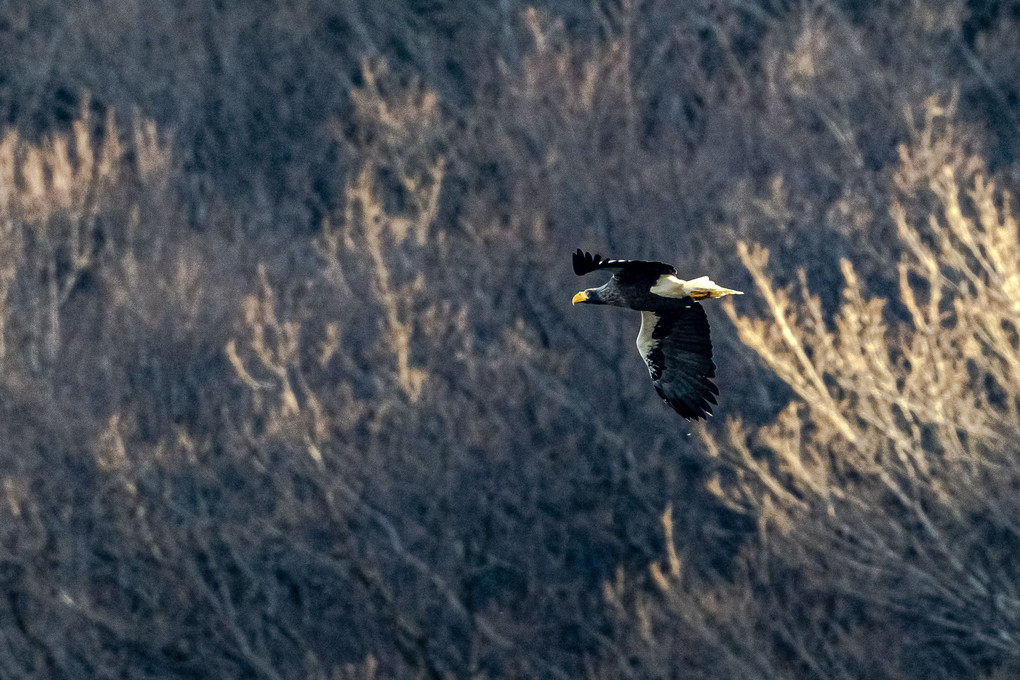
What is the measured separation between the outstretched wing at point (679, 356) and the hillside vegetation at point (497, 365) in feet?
29.8

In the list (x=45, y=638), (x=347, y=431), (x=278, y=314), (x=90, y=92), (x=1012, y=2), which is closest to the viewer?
(x=45, y=638)

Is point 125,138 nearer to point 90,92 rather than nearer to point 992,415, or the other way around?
point 90,92

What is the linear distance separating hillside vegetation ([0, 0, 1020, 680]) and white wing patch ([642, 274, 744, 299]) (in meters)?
9.83

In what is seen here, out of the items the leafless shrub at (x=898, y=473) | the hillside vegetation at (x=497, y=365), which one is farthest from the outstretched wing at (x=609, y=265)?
the hillside vegetation at (x=497, y=365)

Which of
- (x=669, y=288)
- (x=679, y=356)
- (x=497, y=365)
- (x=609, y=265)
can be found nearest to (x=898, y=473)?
(x=497, y=365)

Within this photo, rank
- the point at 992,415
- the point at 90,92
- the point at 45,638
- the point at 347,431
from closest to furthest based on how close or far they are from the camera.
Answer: the point at 992,415, the point at 45,638, the point at 347,431, the point at 90,92

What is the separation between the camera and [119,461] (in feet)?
84.5

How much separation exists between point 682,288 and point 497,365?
642 inches

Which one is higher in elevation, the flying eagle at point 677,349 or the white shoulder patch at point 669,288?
the white shoulder patch at point 669,288

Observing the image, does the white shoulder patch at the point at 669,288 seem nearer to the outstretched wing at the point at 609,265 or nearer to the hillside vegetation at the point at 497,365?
the outstretched wing at the point at 609,265

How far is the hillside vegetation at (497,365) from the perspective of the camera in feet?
78.6

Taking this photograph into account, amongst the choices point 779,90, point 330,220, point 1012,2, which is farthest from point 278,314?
point 1012,2

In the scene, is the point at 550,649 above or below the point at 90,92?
below

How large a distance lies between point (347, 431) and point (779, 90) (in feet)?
28.5
